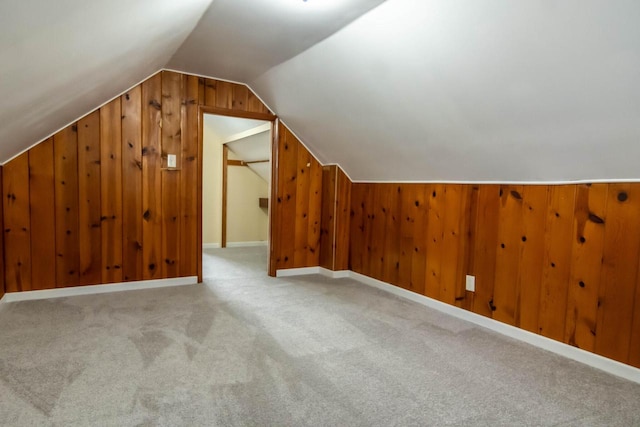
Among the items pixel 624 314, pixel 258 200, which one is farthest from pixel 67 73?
pixel 258 200

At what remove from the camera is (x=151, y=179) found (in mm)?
3588

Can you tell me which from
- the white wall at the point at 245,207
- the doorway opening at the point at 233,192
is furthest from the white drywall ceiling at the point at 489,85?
the white wall at the point at 245,207

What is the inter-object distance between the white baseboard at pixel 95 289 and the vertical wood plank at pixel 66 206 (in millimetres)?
66

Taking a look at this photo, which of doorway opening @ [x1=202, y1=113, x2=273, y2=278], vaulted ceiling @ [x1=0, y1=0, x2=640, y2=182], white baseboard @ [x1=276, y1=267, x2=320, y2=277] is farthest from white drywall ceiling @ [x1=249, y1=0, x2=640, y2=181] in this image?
doorway opening @ [x1=202, y1=113, x2=273, y2=278]

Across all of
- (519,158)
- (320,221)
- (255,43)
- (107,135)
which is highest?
(255,43)

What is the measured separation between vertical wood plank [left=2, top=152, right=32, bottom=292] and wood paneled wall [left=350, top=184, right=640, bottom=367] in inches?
122

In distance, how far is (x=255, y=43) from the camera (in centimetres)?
282

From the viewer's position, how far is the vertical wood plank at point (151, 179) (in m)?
3.53

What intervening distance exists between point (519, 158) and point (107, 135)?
3.27 metres

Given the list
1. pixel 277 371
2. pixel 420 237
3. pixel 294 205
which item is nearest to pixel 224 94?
pixel 294 205

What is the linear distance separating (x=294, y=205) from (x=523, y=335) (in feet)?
8.17

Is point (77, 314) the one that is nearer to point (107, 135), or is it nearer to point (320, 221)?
point (107, 135)

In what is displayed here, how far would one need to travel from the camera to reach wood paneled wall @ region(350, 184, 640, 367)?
2105mm

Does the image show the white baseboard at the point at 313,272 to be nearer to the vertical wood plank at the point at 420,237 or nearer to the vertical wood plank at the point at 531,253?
the vertical wood plank at the point at 420,237
